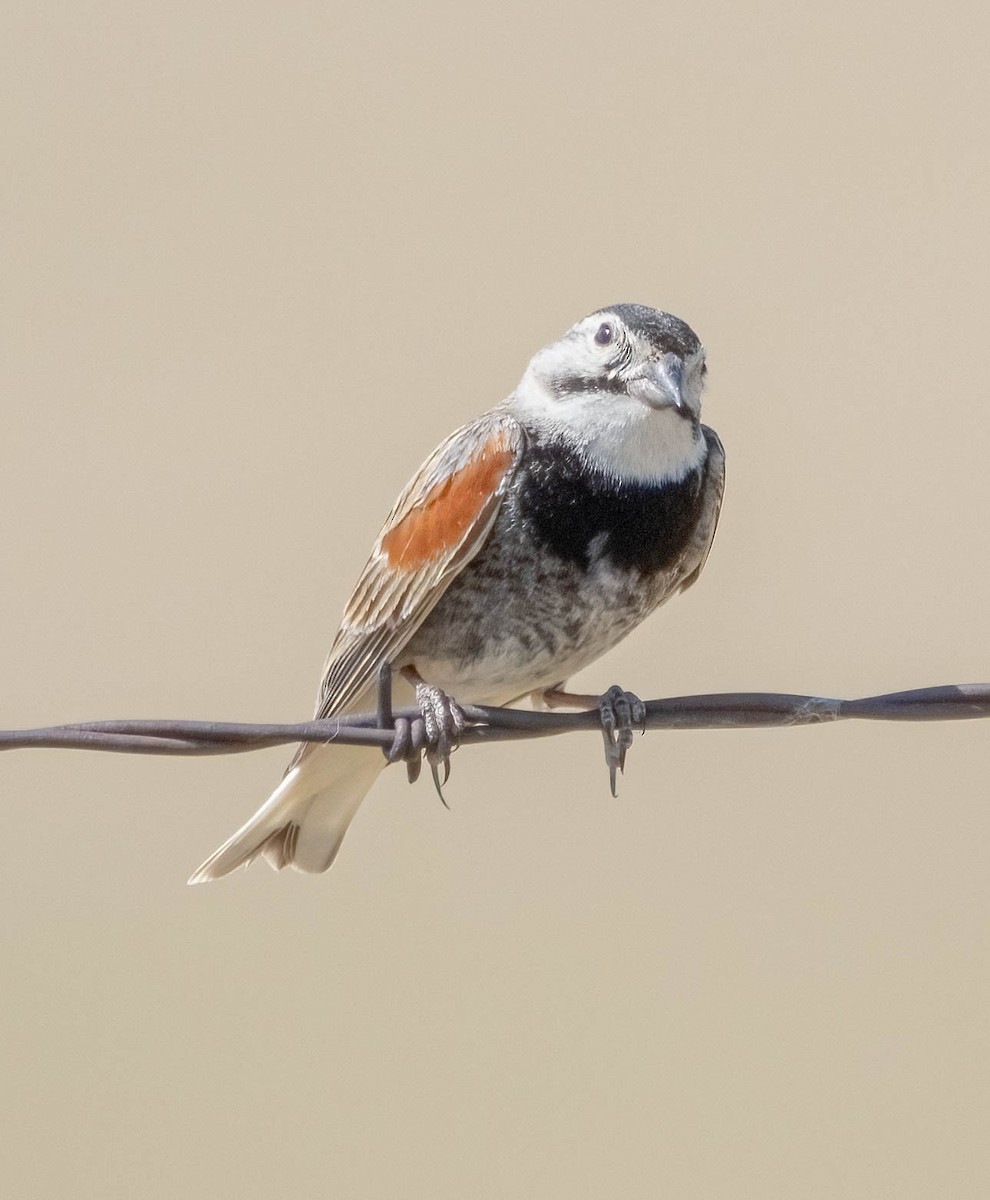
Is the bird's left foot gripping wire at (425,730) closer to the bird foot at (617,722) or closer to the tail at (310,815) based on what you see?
the bird foot at (617,722)

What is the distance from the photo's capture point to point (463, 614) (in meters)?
4.61

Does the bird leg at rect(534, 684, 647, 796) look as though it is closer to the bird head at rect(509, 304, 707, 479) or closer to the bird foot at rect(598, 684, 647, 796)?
the bird foot at rect(598, 684, 647, 796)

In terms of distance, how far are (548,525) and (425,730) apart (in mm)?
845

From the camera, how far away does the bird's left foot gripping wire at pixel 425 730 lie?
3652 millimetres

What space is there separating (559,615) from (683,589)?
2.23 feet

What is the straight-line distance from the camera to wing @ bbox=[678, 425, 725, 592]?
15.7 ft

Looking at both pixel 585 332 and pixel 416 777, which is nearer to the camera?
pixel 416 777

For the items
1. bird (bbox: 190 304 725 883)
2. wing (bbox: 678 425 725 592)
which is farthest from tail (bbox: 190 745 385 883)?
wing (bbox: 678 425 725 592)

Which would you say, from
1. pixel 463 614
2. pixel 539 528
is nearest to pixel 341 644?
pixel 463 614

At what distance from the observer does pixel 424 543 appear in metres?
4.52

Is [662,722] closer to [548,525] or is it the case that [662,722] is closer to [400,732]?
[400,732]

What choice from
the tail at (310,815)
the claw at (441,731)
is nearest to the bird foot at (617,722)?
the claw at (441,731)

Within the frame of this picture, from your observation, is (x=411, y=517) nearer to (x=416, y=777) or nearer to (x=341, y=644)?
(x=341, y=644)

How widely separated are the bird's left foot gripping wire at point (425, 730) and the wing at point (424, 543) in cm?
38
